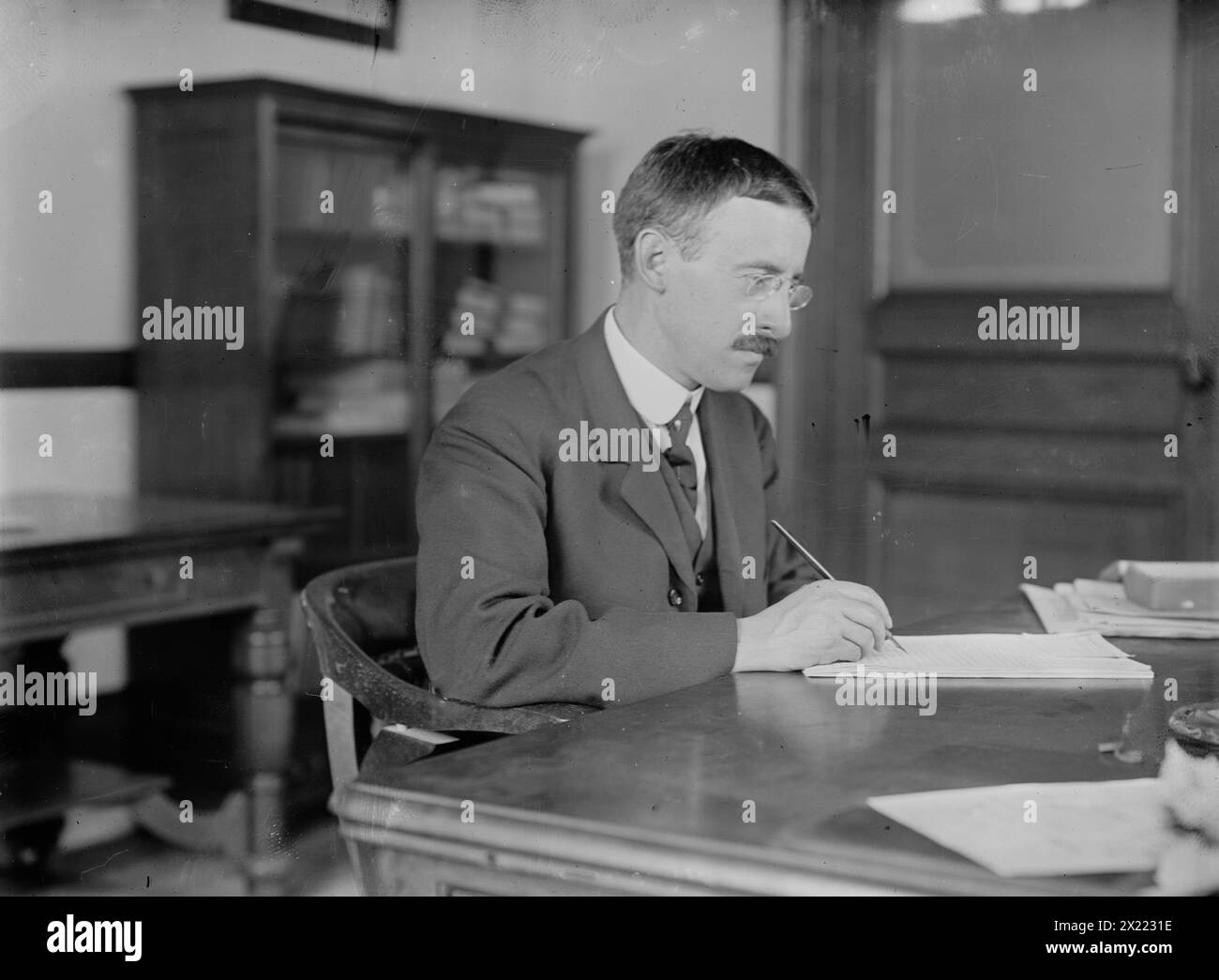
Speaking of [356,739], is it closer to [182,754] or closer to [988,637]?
[988,637]

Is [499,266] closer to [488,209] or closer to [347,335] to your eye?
[488,209]

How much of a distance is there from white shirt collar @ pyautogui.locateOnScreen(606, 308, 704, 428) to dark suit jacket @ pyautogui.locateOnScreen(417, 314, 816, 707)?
0.03 meters

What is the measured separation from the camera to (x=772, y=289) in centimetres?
210

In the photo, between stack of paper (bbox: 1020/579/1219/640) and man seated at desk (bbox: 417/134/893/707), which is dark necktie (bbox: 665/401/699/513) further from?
stack of paper (bbox: 1020/579/1219/640)

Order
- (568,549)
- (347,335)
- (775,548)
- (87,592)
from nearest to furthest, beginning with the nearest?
(568,549)
(775,548)
(87,592)
(347,335)

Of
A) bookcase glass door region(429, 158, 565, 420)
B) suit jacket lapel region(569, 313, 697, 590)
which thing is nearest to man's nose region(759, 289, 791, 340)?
suit jacket lapel region(569, 313, 697, 590)

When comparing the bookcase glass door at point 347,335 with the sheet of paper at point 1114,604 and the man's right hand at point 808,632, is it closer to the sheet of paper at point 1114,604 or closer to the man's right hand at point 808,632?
the sheet of paper at point 1114,604

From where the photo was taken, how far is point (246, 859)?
2.89 m

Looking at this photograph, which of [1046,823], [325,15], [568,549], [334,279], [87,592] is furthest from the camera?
[334,279]

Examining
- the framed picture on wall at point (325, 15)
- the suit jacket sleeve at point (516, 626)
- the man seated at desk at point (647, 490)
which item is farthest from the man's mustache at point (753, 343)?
the framed picture on wall at point (325, 15)

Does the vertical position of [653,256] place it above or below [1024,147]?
below

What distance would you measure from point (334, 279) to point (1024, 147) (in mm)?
2187

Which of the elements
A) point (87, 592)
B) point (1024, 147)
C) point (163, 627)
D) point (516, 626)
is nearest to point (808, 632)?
point (516, 626)
